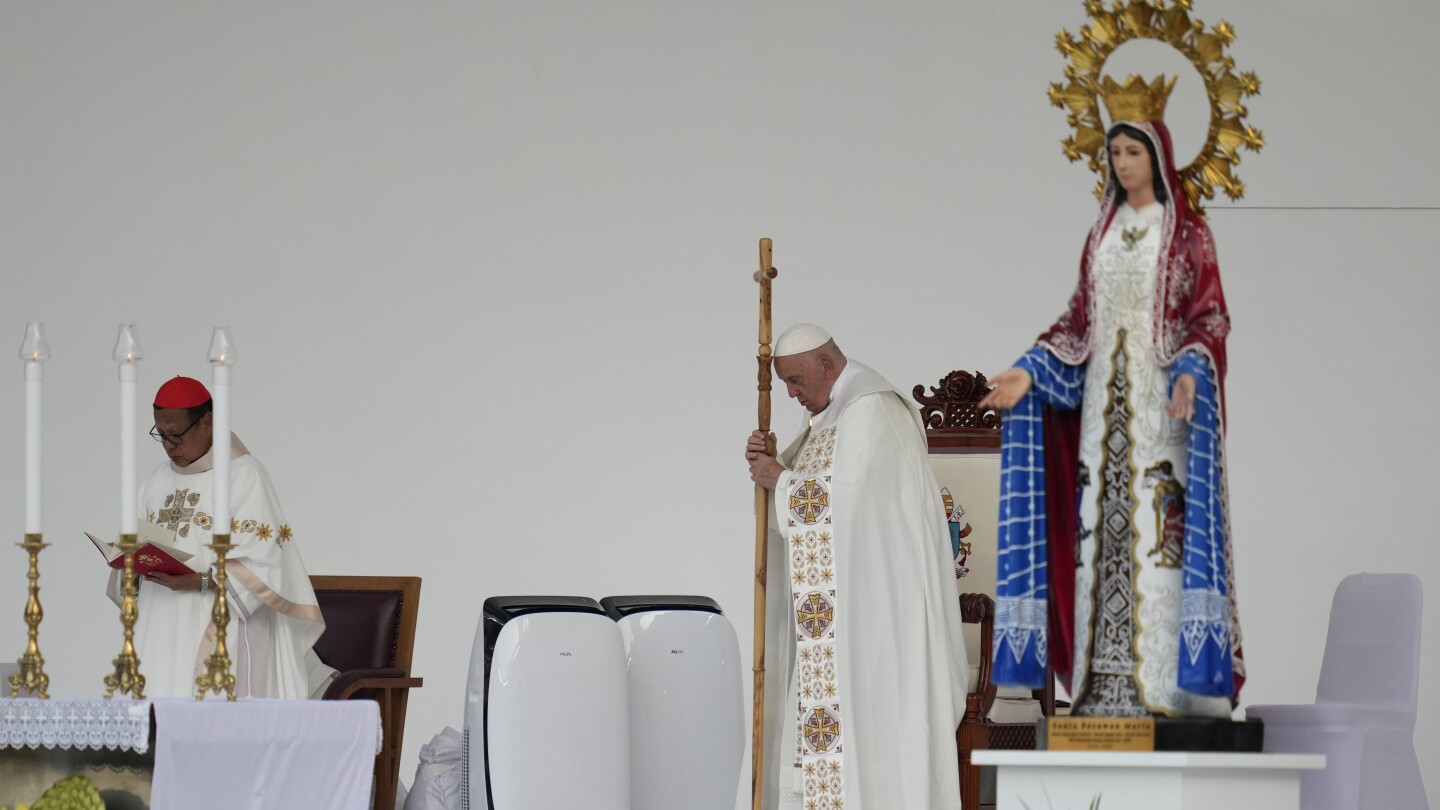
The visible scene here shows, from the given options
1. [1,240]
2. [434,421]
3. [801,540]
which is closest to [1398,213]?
[801,540]

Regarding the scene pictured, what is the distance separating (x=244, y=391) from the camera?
727 centimetres

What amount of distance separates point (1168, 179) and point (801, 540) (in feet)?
5.25

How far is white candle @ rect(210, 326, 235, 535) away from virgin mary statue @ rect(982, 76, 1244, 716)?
1.60 meters

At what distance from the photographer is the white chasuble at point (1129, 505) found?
3.83m

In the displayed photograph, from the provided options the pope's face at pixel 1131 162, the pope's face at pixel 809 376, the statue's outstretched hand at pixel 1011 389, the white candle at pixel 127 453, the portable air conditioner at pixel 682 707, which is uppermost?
the pope's face at pixel 1131 162

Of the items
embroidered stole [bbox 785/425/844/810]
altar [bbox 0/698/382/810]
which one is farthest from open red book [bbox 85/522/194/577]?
embroidered stole [bbox 785/425/844/810]

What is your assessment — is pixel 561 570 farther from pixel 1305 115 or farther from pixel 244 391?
pixel 1305 115

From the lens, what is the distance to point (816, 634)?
505 centimetres

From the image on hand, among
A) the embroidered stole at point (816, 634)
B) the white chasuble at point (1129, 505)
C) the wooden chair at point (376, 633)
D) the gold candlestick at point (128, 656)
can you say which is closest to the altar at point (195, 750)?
the gold candlestick at point (128, 656)

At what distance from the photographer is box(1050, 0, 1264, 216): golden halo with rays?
3.94 metres

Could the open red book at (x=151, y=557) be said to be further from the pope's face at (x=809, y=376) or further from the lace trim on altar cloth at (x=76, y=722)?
the pope's face at (x=809, y=376)

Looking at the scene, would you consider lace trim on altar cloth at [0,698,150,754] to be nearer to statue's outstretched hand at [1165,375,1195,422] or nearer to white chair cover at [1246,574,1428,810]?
statue's outstretched hand at [1165,375,1195,422]

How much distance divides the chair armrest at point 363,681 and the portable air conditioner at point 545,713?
0.55m

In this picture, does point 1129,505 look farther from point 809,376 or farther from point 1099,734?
point 809,376
